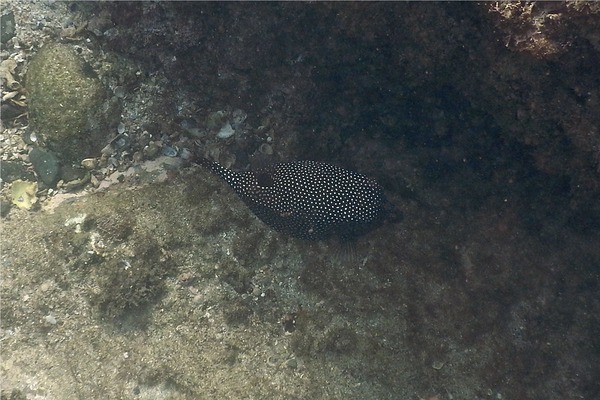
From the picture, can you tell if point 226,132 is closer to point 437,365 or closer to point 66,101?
point 66,101

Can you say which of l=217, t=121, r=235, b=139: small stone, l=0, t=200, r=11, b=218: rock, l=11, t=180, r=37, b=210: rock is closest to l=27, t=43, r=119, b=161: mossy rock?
l=11, t=180, r=37, b=210: rock

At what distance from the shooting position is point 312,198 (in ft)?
21.6

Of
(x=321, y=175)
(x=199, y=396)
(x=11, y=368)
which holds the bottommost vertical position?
(x=11, y=368)

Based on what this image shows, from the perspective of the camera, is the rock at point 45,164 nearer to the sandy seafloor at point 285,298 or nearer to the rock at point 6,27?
the sandy seafloor at point 285,298

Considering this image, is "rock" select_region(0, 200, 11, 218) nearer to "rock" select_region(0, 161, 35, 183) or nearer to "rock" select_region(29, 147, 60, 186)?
"rock" select_region(0, 161, 35, 183)

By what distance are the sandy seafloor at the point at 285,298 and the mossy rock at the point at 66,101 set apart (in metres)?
0.63

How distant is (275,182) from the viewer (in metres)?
6.76

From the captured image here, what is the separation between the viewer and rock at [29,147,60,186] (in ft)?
23.6

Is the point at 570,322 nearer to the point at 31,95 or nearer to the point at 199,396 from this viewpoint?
the point at 199,396

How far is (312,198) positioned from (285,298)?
1811mm

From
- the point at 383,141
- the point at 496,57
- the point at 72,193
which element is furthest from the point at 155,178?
the point at 496,57

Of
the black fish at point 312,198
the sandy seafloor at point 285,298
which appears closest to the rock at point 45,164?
the sandy seafloor at point 285,298

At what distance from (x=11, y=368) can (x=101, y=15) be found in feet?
19.6

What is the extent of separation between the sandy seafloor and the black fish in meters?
0.36
